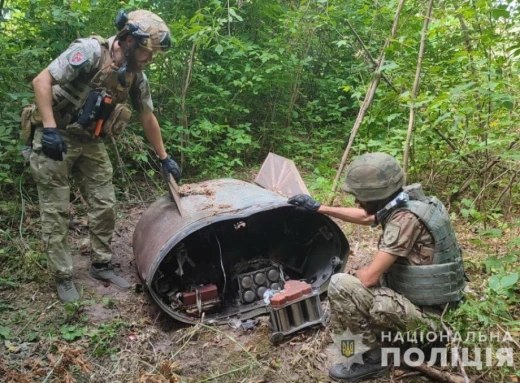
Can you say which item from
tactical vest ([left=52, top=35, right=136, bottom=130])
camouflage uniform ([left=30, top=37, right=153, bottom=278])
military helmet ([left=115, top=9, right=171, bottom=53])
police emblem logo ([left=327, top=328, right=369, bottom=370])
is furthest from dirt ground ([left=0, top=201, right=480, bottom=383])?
military helmet ([left=115, top=9, right=171, bottom=53])

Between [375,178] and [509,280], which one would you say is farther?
[375,178]

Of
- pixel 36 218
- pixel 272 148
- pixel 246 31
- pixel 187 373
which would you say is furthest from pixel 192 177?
pixel 187 373

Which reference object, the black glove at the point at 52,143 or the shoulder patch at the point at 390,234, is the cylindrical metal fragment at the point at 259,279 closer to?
the shoulder patch at the point at 390,234

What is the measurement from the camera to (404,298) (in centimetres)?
255

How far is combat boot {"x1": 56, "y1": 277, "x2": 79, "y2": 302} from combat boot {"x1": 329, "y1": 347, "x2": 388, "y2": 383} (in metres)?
2.01

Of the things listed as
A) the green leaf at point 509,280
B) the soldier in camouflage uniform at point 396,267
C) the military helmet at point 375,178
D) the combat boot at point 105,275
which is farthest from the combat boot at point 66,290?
the green leaf at point 509,280

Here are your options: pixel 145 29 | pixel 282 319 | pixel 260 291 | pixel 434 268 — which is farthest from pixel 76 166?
pixel 434 268

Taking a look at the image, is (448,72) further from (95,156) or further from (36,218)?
(36,218)

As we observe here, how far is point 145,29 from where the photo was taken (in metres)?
3.12

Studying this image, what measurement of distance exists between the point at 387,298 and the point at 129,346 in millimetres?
1747

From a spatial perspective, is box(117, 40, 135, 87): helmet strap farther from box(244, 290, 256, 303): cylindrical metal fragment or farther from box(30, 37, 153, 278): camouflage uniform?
box(244, 290, 256, 303): cylindrical metal fragment

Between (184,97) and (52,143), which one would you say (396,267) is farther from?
(184,97)

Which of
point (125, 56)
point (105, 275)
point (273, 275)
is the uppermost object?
point (125, 56)

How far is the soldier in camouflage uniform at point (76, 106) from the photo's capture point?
3.04 metres
